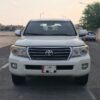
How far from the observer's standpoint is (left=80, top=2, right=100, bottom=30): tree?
88.6m

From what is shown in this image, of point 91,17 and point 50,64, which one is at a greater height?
point 50,64

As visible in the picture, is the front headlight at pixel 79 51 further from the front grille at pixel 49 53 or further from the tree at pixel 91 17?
the tree at pixel 91 17

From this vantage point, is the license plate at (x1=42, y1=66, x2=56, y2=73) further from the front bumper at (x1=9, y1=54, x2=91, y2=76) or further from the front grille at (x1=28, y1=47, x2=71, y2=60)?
the front grille at (x1=28, y1=47, x2=71, y2=60)

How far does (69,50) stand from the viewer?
10555 millimetres

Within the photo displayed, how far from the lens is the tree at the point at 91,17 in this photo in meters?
88.6

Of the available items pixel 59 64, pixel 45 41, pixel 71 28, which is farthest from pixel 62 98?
pixel 71 28

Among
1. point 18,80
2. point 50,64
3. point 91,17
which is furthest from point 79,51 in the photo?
point 91,17

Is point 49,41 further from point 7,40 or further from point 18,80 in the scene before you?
point 7,40

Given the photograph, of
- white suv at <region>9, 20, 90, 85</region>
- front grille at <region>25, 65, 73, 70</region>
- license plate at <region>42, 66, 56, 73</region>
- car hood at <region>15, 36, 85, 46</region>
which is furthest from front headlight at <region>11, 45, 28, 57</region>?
license plate at <region>42, 66, 56, 73</region>

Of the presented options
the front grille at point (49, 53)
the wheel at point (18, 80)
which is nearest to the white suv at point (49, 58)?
the front grille at point (49, 53)

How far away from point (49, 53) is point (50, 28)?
2.00 meters

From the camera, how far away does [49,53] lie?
34.3ft

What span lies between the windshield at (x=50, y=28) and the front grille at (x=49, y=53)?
1.52 m

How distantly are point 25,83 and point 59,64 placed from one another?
1740 millimetres
